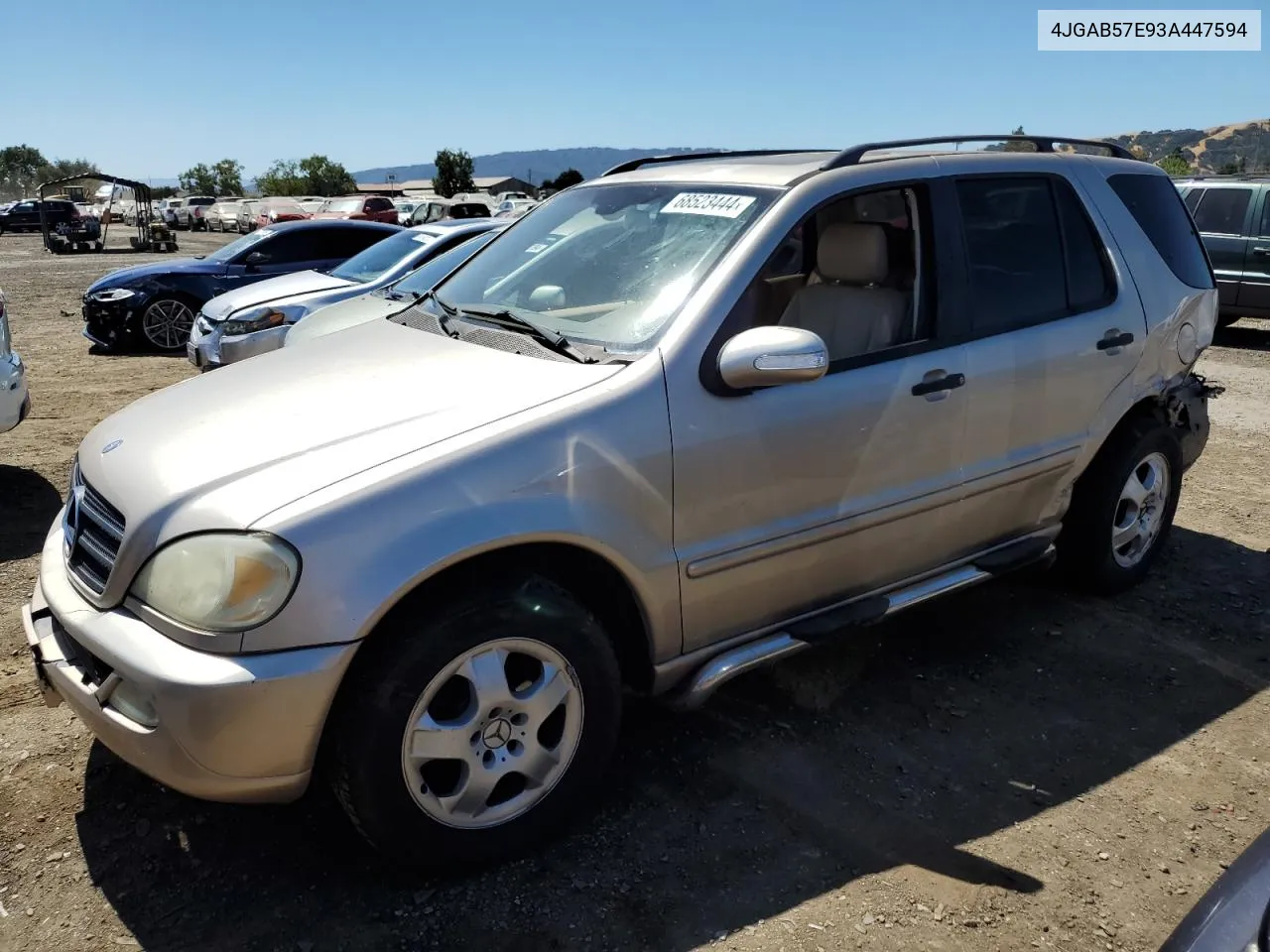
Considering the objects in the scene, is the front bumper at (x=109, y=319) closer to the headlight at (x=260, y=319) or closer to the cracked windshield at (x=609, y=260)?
the headlight at (x=260, y=319)

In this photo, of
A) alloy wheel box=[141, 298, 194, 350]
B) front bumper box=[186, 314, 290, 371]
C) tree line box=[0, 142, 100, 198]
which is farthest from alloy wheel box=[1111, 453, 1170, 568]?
tree line box=[0, 142, 100, 198]

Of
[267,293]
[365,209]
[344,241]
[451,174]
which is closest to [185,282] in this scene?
[344,241]

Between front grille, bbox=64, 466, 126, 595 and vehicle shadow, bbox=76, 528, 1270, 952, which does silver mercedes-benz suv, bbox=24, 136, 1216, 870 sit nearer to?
front grille, bbox=64, 466, 126, 595

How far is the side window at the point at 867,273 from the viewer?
3295 mm

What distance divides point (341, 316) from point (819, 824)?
509cm

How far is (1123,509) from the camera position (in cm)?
423

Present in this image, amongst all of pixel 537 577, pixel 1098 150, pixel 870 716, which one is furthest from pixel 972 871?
pixel 1098 150

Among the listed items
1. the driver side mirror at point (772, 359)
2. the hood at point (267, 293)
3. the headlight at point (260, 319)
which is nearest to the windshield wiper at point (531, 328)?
the driver side mirror at point (772, 359)

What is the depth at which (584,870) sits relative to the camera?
8.61ft

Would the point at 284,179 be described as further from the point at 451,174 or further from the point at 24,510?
the point at 24,510

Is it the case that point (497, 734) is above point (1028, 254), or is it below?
below

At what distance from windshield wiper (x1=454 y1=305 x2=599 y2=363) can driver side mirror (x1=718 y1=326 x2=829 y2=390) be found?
1.27 feet

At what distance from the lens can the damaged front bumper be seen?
4.21m

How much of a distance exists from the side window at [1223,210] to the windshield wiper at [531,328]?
430 inches
